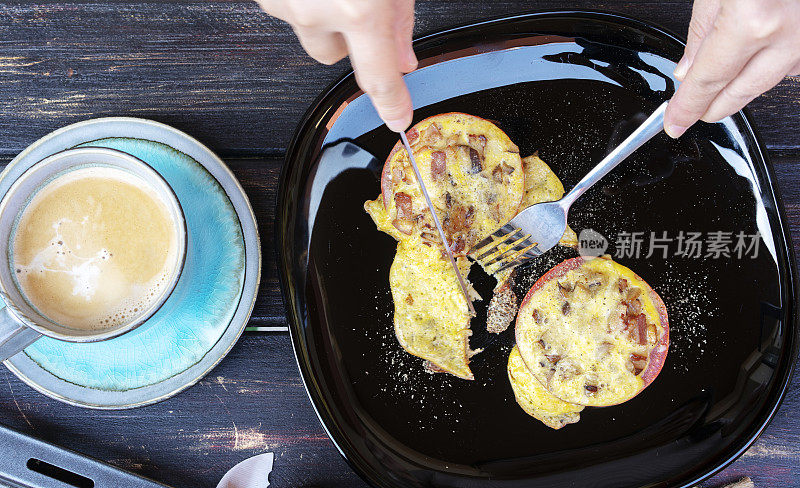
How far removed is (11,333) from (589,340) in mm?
1041

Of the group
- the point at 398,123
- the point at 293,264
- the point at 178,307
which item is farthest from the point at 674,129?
the point at 178,307

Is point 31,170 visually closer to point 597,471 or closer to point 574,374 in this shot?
point 574,374

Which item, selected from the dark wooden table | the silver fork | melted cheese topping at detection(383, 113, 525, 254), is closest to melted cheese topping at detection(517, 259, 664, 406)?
the silver fork

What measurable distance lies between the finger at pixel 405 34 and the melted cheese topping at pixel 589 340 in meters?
0.62

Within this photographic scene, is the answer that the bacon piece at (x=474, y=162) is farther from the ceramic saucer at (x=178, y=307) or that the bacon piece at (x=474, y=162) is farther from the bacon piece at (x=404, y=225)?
the ceramic saucer at (x=178, y=307)

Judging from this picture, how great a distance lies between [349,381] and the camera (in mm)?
1157

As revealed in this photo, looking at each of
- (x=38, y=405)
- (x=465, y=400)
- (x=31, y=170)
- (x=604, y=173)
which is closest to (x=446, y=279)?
(x=465, y=400)

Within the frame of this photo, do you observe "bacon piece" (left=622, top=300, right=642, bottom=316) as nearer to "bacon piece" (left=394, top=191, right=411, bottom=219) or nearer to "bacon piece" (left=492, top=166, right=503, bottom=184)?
"bacon piece" (left=492, top=166, right=503, bottom=184)

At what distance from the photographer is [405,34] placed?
0.72 m

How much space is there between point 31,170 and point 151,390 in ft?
1.53

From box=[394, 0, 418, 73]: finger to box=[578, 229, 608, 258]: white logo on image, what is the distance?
0.61m

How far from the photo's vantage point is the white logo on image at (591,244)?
3.95 feet

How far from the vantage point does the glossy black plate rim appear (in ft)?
3.63

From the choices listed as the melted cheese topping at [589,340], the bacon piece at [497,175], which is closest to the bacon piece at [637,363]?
the melted cheese topping at [589,340]
